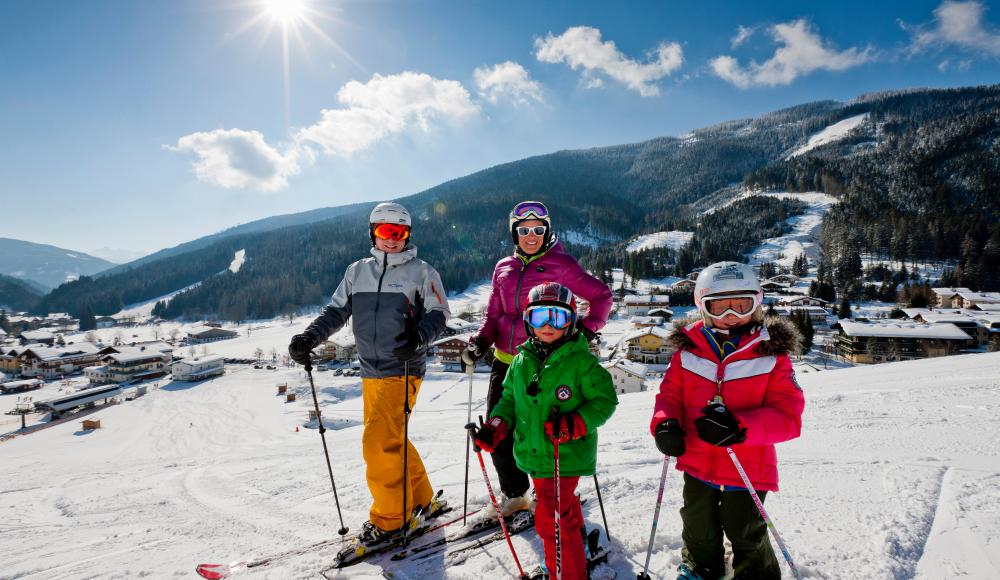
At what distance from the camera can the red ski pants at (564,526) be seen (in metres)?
2.52

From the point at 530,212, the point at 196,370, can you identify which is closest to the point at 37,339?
the point at 196,370

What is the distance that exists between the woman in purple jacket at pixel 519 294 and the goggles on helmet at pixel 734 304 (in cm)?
97

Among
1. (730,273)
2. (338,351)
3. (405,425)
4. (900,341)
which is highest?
(730,273)

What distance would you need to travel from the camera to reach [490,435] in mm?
2695

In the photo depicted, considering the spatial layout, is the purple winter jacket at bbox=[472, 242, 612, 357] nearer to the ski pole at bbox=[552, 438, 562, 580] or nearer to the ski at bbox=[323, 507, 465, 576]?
the ski pole at bbox=[552, 438, 562, 580]

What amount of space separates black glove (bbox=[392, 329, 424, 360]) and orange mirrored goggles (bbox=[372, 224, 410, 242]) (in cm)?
91

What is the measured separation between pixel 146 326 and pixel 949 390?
457 ft

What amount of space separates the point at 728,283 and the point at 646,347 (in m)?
45.7

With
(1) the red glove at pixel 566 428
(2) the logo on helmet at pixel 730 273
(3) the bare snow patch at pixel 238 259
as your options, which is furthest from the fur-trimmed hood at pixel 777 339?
(3) the bare snow patch at pixel 238 259

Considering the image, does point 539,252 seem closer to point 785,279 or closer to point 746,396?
point 746,396

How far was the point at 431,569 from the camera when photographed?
10.00 feet

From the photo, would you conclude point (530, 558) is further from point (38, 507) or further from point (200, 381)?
point (200, 381)

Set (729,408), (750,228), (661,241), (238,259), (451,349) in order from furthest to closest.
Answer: (238,259)
(661,241)
(750,228)
(451,349)
(729,408)

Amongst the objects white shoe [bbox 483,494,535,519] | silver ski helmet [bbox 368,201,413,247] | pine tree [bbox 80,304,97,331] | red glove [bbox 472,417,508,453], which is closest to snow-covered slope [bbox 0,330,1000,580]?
white shoe [bbox 483,494,535,519]
